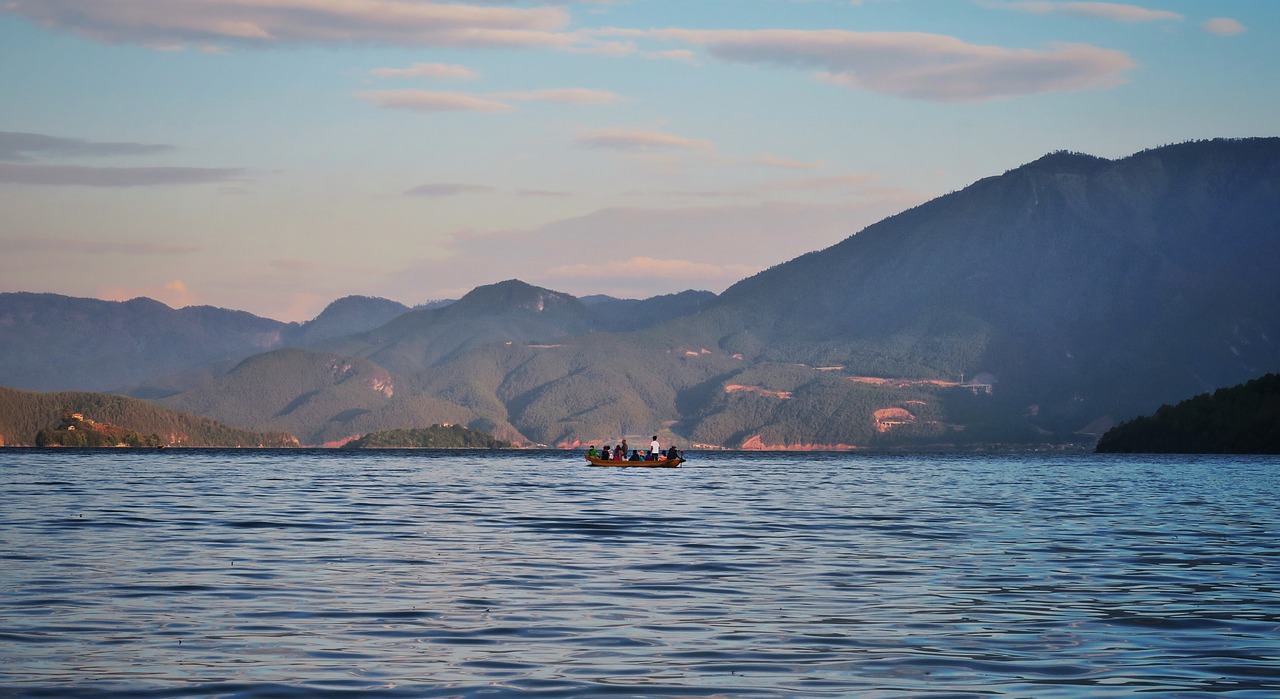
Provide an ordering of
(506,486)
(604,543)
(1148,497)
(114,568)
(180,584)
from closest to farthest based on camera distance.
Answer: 1. (180,584)
2. (114,568)
3. (604,543)
4. (1148,497)
5. (506,486)

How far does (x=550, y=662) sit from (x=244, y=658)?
5.28 metres

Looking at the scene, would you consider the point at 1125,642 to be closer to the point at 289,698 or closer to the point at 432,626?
the point at 432,626

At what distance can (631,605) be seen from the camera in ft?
108

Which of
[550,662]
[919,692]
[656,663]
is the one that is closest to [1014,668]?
[919,692]

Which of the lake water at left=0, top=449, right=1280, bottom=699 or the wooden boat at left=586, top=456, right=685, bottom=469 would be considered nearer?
the lake water at left=0, top=449, right=1280, bottom=699

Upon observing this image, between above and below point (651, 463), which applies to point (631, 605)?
below

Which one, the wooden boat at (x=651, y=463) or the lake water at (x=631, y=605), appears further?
the wooden boat at (x=651, y=463)

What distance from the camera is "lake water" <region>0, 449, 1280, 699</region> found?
77.8 ft

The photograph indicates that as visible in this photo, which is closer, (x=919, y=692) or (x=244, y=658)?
(x=919, y=692)

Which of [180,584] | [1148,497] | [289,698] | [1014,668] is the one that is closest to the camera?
[289,698]

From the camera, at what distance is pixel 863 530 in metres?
58.3

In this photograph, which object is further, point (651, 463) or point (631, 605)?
Answer: point (651, 463)

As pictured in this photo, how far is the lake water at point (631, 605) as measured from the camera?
2372 cm

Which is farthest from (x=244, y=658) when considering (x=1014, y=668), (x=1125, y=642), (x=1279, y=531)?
(x=1279, y=531)
